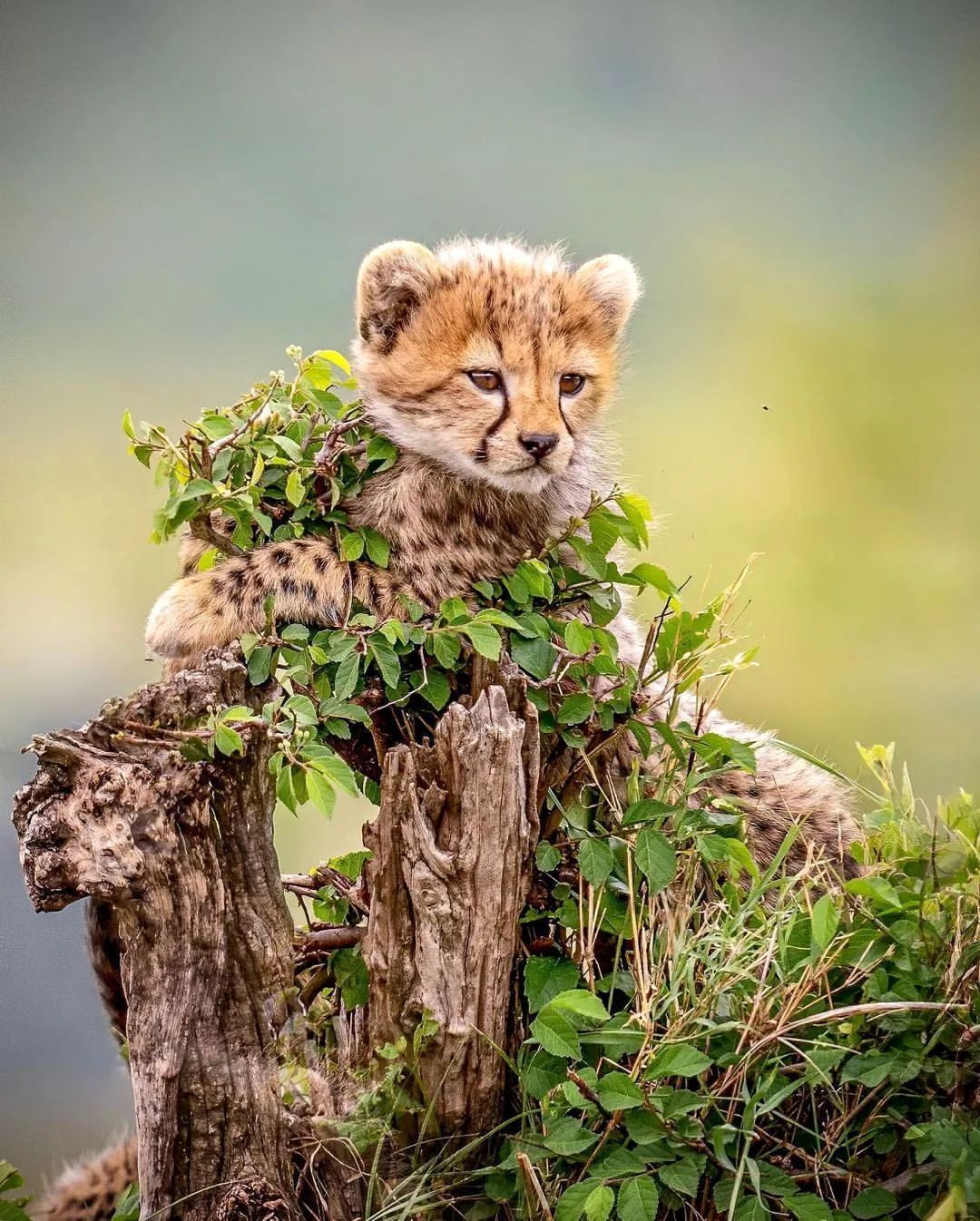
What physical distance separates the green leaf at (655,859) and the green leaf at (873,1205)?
1.69 feet

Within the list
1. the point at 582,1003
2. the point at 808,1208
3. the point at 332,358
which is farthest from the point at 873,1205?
the point at 332,358

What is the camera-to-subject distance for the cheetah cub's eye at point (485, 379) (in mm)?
2266

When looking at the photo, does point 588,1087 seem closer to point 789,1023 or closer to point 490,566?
point 789,1023

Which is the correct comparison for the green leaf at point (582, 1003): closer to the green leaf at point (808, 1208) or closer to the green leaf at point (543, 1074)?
the green leaf at point (543, 1074)

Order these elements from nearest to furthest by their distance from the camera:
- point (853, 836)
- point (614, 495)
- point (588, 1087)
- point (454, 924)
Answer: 1. point (588, 1087)
2. point (454, 924)
3. point (614, 495)
4. point (853, 836)

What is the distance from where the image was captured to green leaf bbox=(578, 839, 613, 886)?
2.00 meters

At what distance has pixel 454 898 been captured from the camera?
193cm

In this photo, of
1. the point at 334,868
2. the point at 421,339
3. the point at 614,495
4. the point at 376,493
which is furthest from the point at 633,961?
the point at 421,339

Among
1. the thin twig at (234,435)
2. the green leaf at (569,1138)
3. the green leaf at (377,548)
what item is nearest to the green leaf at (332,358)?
the thin twig at (234,435)

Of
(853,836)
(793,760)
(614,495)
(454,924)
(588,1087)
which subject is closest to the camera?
(588,1087)

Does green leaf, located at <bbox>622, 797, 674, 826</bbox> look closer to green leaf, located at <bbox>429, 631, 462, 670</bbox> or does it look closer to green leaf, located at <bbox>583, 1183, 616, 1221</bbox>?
green leaf, located at <bbox>429, 631, 462, 670</bbox>

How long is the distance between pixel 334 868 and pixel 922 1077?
3.58ft

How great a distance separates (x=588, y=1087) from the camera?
5.97 ft

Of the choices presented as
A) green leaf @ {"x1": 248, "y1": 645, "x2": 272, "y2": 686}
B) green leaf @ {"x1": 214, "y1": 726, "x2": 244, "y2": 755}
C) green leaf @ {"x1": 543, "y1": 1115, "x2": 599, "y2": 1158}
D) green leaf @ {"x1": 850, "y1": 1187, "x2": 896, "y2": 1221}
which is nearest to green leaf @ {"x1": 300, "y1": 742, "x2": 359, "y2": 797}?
green leaf @ {"x1": 214, "y1": 726, "x2": 244, "y2": 755}
